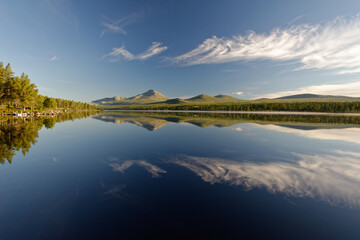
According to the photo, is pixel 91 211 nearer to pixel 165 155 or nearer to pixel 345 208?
pixel 165 155

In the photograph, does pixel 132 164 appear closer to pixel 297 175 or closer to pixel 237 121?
pixel 297 175

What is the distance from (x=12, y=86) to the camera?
7794 centimetres

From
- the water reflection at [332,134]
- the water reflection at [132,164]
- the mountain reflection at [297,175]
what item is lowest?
the water reflection at [332,134]

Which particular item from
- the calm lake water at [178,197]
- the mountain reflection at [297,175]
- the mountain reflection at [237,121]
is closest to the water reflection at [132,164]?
the calm lake water at [178,197]

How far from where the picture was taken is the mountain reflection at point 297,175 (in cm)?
1009

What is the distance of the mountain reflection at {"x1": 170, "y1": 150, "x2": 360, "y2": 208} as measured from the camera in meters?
10.1

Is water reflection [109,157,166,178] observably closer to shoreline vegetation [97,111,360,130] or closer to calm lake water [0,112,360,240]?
calm lake water [0,112,360,240]

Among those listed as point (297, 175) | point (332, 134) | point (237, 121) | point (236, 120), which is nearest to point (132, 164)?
point (297, 175)

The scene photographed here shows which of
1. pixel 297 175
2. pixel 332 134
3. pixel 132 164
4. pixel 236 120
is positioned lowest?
pixel 332 134

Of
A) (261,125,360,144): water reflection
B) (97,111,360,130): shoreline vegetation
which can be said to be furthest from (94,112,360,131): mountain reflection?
(261,125,360,144): water reflection

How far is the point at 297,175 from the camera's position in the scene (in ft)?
41.7

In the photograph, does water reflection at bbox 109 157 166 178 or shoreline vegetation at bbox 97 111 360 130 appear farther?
shoreline vegetation at bbox 97 111 360 130

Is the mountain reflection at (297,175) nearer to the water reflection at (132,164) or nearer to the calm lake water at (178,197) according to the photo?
the calm lake water at (178,197)

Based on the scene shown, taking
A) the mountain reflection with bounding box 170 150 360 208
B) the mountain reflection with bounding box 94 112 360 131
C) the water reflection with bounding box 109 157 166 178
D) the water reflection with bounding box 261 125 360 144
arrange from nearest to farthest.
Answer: the mountain reflection with bounding box 170 150 360 208 < the water reflection with bounding box 109 157 166 178 < the water reflection with bounding box 261 125 360 144 < the mountain reflection with bounding box 94 112 360 131
